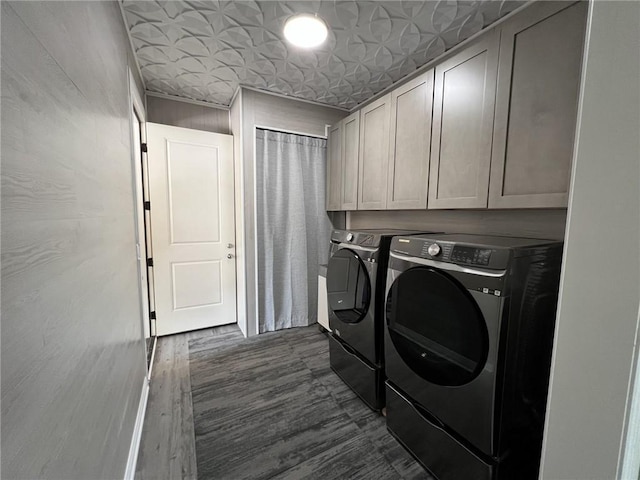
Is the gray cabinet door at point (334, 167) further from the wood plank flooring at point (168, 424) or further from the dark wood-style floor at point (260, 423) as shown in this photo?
the wood plank flooring at point (168, 424)

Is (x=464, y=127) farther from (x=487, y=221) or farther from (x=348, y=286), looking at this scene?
(x=348, y=286)

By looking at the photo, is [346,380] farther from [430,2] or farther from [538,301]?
[430,2]

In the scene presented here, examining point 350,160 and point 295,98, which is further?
point 295,98

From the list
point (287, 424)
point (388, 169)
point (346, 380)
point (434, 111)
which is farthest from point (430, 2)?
point (287, 424)

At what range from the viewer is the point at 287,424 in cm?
163

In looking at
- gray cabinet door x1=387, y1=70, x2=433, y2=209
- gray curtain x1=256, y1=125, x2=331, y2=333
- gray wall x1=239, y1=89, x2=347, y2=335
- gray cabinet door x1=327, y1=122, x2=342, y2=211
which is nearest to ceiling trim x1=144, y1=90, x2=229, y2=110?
gray wall x1=239, y1=89, x2=347, y2=335

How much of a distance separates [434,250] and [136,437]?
1.89 metres

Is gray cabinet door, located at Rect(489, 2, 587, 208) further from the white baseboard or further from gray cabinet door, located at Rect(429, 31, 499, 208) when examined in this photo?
the white baseboard

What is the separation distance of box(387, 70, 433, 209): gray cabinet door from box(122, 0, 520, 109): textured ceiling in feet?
0.99

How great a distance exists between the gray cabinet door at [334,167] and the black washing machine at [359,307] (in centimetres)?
84

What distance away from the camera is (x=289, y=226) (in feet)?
9.37

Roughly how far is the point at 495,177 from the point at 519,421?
1137mm

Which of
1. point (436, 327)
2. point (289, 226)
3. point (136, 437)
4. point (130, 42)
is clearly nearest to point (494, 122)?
point (436, 327)

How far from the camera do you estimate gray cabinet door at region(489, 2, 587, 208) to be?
3.65 ft
